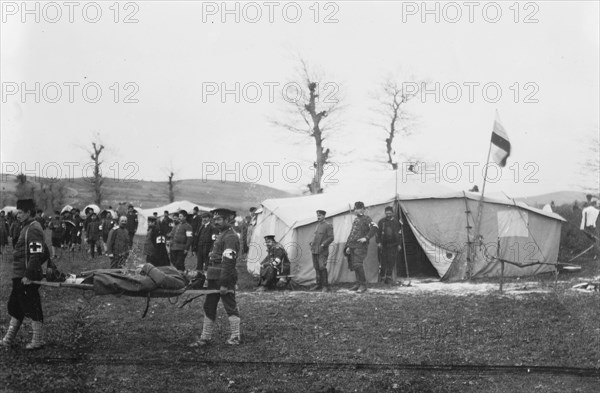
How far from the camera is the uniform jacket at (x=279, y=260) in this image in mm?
14375

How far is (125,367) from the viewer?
6895mm

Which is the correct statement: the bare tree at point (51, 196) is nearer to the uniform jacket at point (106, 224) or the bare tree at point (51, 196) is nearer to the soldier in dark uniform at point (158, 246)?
the uniform jacket at point (106, 224)

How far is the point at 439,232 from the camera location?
16172 mm

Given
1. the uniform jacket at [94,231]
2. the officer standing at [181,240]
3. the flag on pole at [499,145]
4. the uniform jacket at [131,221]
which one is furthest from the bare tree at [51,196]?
the flag on pole at [499,145]

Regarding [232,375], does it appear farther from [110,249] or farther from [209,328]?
[110,249]

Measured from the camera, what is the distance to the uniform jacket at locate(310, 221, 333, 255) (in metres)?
14.2

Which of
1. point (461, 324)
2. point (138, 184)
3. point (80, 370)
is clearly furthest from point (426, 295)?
point (138, 184)

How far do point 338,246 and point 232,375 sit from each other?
9.02m

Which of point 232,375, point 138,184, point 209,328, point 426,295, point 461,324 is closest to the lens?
point 232,375

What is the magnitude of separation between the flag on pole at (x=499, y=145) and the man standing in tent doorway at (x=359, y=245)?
13.3 feet

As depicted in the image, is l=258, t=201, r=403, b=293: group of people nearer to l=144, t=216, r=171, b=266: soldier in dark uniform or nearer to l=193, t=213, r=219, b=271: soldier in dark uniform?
l=193, t=213, r=219, b=271: soldier in dark uniform

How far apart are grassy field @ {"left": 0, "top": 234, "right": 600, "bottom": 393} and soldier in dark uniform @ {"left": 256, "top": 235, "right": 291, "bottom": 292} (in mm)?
1821

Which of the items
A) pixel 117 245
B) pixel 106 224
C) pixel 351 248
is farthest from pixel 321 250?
pixel 106 224

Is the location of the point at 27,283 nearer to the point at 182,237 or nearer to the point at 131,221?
the point at 182,237
